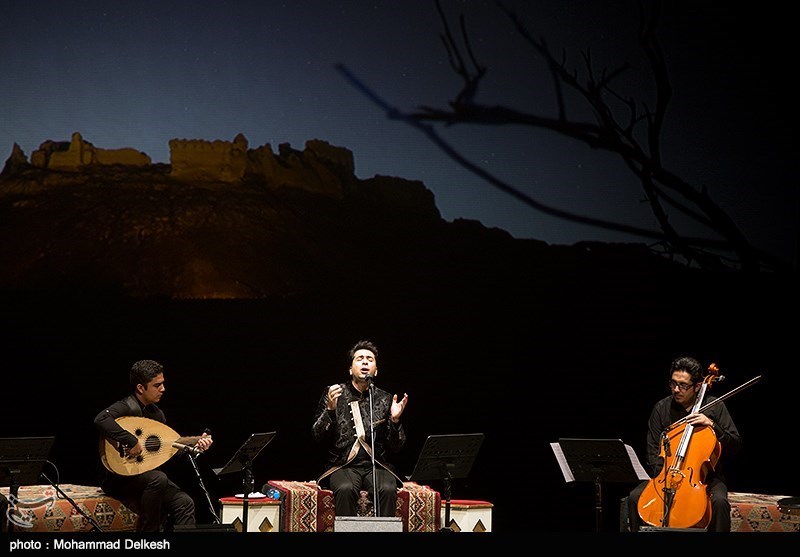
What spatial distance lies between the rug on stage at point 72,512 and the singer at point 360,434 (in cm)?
113

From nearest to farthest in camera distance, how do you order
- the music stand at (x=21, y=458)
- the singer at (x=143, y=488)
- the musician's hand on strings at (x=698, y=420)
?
the music stand at (x=21, y=458)
the musician's hand on strings at (x=698, y=420)
the singer at (x=143, y=488)

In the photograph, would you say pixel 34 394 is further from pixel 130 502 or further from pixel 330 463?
pixel 330 463

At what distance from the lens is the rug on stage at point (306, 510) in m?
5.75

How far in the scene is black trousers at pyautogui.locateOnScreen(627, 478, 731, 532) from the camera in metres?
5.55

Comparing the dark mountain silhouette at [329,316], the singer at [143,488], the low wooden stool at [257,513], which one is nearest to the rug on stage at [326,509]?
the low wooden stool at [257,513]

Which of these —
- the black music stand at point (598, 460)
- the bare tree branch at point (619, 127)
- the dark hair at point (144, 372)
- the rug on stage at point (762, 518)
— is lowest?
the rug on stage at point (762, 518)

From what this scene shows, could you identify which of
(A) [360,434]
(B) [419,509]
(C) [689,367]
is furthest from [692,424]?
A: (A) [360,434]

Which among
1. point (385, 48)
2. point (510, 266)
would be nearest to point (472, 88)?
point (385, 48)

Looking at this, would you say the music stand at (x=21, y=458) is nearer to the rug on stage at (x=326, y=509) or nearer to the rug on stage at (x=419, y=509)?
the rug on stage at (x=326, y=509)

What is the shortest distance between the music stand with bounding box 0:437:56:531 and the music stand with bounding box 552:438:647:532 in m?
2.72

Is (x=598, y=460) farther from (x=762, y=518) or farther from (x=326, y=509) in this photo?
(x=326, y=509)

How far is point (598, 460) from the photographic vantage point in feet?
18.0

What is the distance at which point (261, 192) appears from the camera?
7.04 metres

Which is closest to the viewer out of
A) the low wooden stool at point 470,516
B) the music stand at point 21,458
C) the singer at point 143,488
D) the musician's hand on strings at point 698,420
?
the music stand at point 21,458
